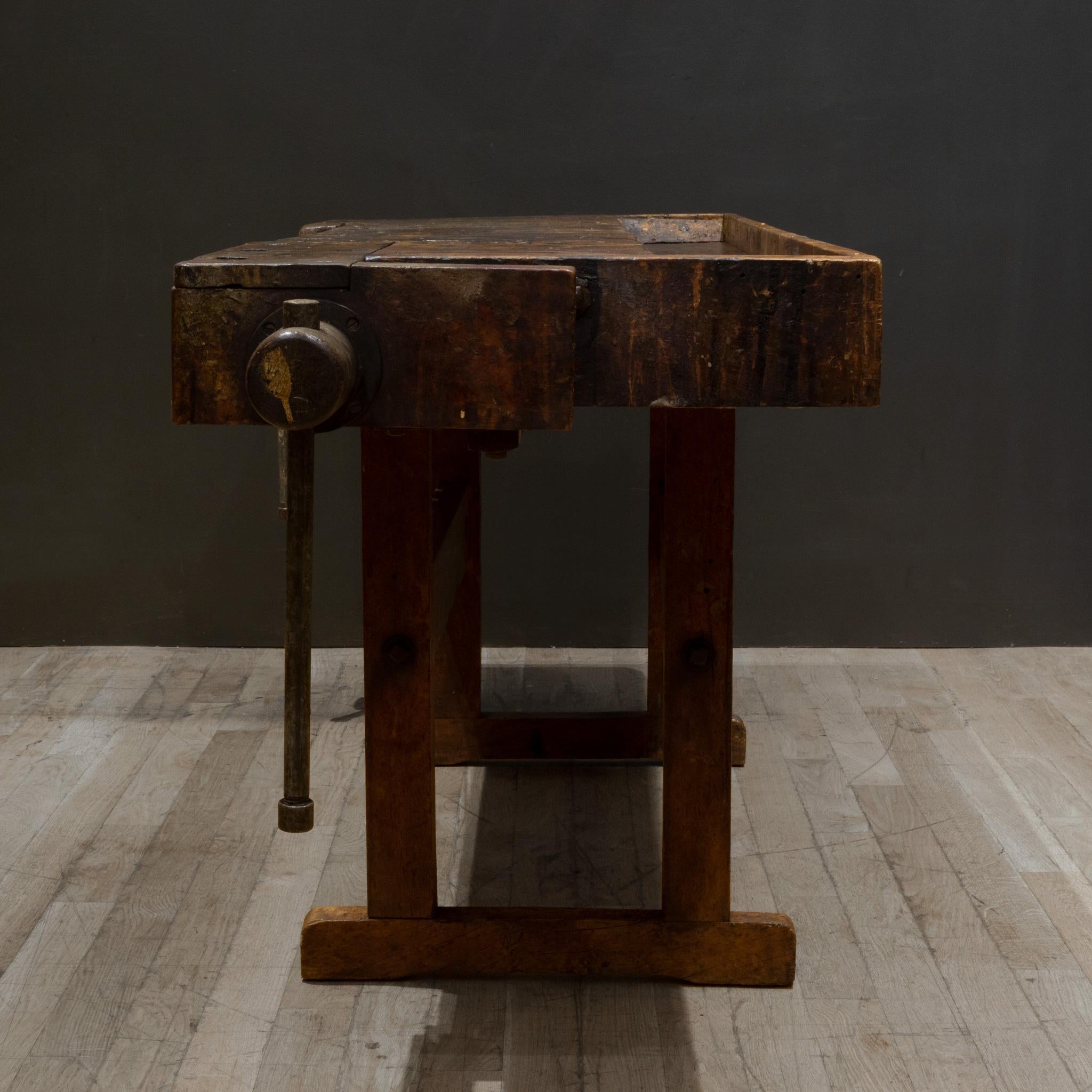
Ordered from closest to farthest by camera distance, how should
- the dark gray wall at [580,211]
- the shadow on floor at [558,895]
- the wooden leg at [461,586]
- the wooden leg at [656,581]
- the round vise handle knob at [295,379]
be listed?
the round vise handle knob at [295,379] < the shadow on floor at [558,895] < the wooden leg at [461,586] < the wooden leg at [656,581] < the dark gray wall at [580,211]

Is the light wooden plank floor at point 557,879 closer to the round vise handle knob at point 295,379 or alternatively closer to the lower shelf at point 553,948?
the lower shelf at point 553,948

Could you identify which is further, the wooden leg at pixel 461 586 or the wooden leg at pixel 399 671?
the wooden leg at pixel 461 586

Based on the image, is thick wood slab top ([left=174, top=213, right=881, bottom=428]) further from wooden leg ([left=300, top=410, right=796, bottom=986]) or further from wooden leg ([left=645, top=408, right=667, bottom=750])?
wooden leg ([left=645, top=408, right=667, bottom=750])

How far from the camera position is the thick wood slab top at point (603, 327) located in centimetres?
115

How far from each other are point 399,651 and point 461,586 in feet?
2.30

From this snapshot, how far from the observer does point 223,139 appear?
2742mm

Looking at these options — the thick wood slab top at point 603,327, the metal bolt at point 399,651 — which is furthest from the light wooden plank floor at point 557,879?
the thick wood slab top at point 603,327

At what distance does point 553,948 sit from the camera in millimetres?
1678

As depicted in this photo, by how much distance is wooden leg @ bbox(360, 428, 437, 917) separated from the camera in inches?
63.1

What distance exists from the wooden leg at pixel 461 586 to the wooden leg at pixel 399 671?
43 centimetres

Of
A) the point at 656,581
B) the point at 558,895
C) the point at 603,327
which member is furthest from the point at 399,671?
the point at 656,581

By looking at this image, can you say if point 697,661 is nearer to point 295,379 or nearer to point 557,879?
point 557,879

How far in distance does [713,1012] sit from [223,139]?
6.47ft

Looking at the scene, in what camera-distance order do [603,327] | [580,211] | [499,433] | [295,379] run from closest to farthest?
[295,379] < [603,327] < [499,433] < [580,211]
